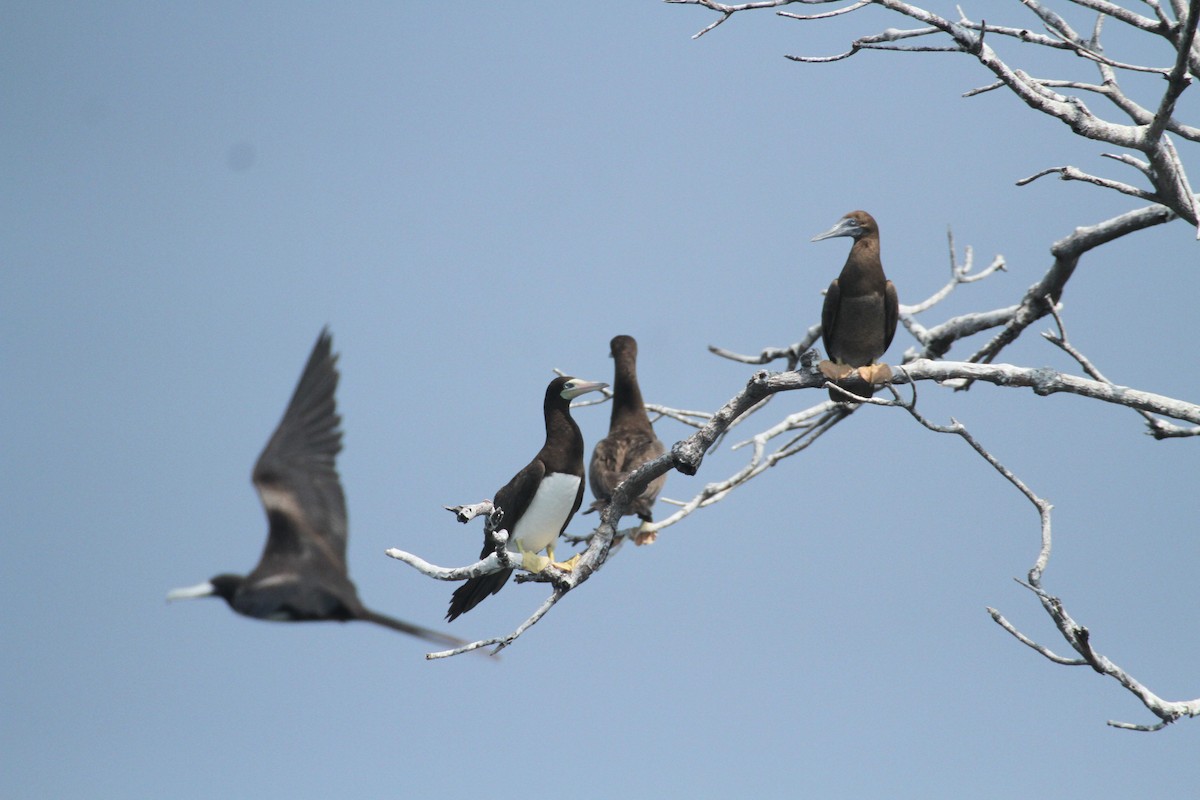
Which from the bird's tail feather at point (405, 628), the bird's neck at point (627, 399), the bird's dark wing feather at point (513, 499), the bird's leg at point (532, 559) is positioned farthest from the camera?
the bird's neck at point (627, 399)

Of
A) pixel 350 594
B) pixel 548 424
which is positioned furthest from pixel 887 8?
pixel 350 594

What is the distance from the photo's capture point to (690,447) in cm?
615

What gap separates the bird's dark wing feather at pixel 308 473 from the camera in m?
3.90

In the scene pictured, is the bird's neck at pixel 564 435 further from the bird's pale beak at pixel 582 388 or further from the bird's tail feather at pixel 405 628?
the bird's tail feather at pixel 405 628

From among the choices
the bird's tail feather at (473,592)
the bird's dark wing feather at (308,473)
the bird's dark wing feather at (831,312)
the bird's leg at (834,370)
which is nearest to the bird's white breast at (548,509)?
the bird's tail feather at (473,592)

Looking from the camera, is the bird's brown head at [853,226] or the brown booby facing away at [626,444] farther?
the brown booby facing away at [626,444]

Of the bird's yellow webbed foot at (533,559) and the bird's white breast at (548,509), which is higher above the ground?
the bird's white breast at (548,509)

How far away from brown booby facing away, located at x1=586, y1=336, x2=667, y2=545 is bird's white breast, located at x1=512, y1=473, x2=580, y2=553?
2.03 feet

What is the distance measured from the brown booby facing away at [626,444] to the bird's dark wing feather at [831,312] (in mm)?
1322

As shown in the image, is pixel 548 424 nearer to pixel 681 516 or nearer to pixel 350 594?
pixel 681 516

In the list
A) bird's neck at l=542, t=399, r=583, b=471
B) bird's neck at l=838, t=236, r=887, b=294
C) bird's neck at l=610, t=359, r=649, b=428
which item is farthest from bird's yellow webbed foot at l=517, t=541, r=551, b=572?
bird's neck at l=838, t=236, r=887, b=294

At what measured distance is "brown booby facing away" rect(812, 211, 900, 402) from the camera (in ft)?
23.6

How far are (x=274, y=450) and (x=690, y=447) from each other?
2405mm

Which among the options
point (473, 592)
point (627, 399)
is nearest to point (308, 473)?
point (473, 592)
